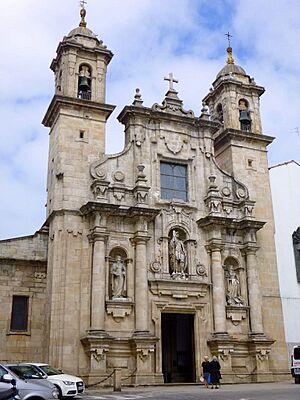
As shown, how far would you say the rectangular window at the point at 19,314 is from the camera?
927 inches

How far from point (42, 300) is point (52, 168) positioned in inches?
254

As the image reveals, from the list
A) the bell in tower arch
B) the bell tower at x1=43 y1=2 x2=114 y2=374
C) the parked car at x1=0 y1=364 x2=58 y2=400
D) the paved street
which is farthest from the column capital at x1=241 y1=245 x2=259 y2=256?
the parked car at x1=0 y1=364 x2=58 y2=400

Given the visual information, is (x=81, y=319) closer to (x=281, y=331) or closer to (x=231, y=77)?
(x=281, y=331)

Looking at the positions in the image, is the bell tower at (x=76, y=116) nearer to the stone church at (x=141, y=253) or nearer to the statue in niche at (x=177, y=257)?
the stone church at (x=141, y=253)

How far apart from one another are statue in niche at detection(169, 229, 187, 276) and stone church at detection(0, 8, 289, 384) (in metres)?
0.07

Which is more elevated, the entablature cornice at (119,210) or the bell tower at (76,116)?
the bell tower at (76,116)

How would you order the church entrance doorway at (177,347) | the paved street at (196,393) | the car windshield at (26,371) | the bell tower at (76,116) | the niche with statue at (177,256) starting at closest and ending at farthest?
the car windshield at (26,371) < the paved street at (196,393) < the bell tower at (76,116) < the niche with statue at (177,256) < the church entrance doorway at (177,347)

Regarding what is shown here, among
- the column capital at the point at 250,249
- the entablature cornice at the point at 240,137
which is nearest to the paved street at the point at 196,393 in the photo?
the column capital at the point at 250,249

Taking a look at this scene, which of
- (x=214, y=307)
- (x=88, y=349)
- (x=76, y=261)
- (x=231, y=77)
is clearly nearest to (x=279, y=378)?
(x=214, y=307)

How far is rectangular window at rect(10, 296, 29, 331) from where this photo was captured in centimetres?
2355

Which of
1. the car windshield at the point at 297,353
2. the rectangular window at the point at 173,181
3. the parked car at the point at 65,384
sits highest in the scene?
the rectangular window at the point at 173,181

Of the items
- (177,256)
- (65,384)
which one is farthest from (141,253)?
(65,384)

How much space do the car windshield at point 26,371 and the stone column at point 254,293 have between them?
12758mm

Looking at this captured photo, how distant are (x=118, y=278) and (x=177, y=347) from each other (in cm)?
590
